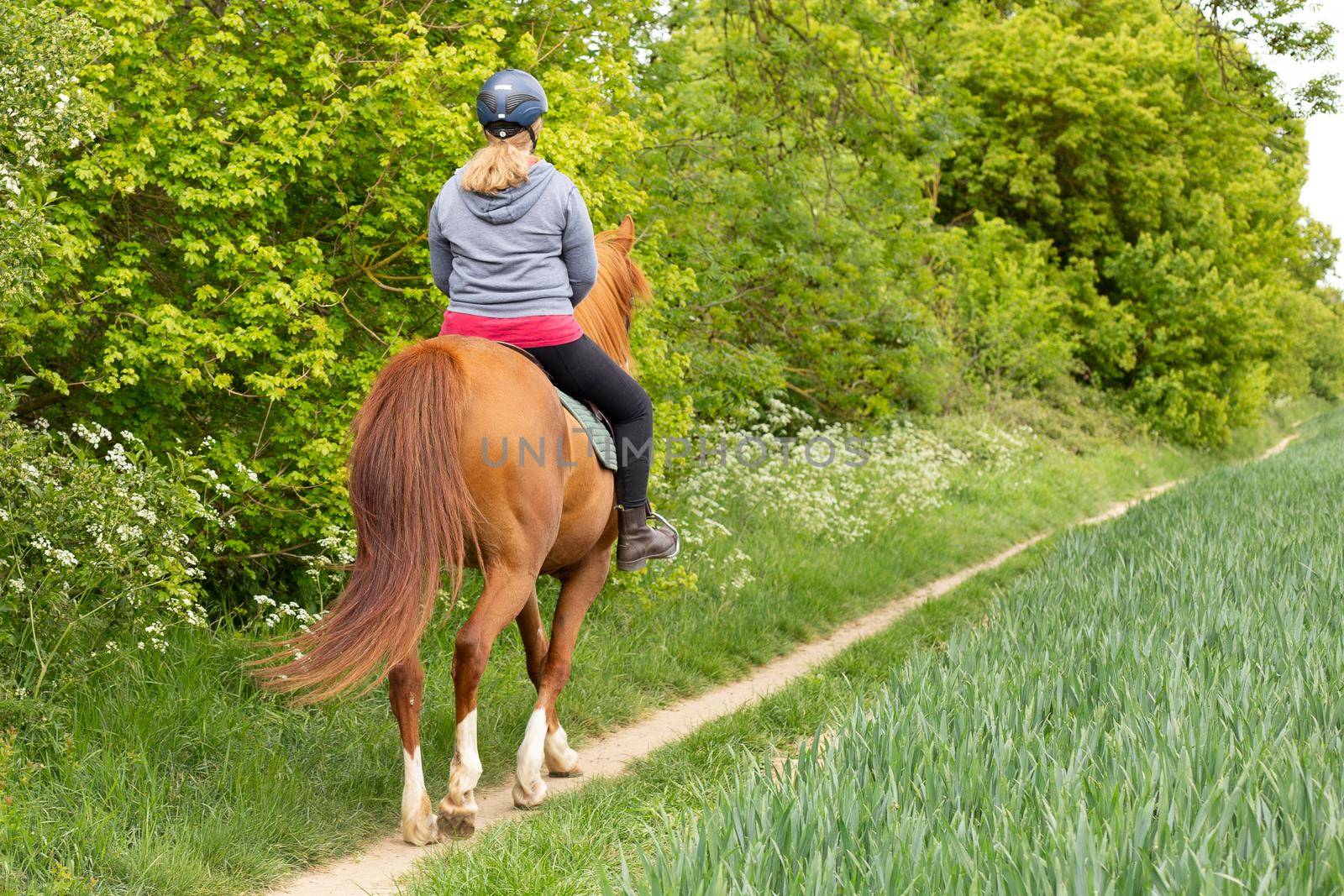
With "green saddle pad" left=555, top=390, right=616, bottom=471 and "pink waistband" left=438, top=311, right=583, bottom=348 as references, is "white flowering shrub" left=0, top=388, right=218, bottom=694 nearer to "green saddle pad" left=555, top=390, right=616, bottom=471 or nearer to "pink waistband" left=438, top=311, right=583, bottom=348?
"pink waistband" left=438, top=311, right=583, bottom=348

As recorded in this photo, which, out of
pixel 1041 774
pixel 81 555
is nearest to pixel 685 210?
pixel 81 555

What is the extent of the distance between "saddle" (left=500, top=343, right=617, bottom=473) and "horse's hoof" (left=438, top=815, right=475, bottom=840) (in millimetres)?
1543

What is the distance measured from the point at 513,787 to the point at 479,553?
109cm

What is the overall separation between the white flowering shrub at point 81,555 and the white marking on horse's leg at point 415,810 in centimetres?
131

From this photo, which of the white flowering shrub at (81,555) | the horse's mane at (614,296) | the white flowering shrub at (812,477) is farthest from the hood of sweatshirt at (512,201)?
the white flowering shrub at (812,477)

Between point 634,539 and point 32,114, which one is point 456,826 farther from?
point 32,114

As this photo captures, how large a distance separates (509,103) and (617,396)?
1261mm

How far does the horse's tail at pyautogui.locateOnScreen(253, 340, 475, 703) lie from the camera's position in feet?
13.0

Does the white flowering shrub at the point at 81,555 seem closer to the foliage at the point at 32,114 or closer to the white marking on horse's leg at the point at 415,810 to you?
the foliage at the point at 32,114

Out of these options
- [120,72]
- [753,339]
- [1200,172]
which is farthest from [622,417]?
[1200,172]

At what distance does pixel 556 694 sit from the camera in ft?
16.1

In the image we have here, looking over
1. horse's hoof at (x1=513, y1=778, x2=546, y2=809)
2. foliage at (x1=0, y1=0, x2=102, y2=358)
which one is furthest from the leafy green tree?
horse's hoof at (x1=513, y1=778, x2=546, y2=809)

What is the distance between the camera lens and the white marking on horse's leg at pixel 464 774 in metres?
4.21

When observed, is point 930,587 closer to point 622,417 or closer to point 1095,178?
point 622,417
